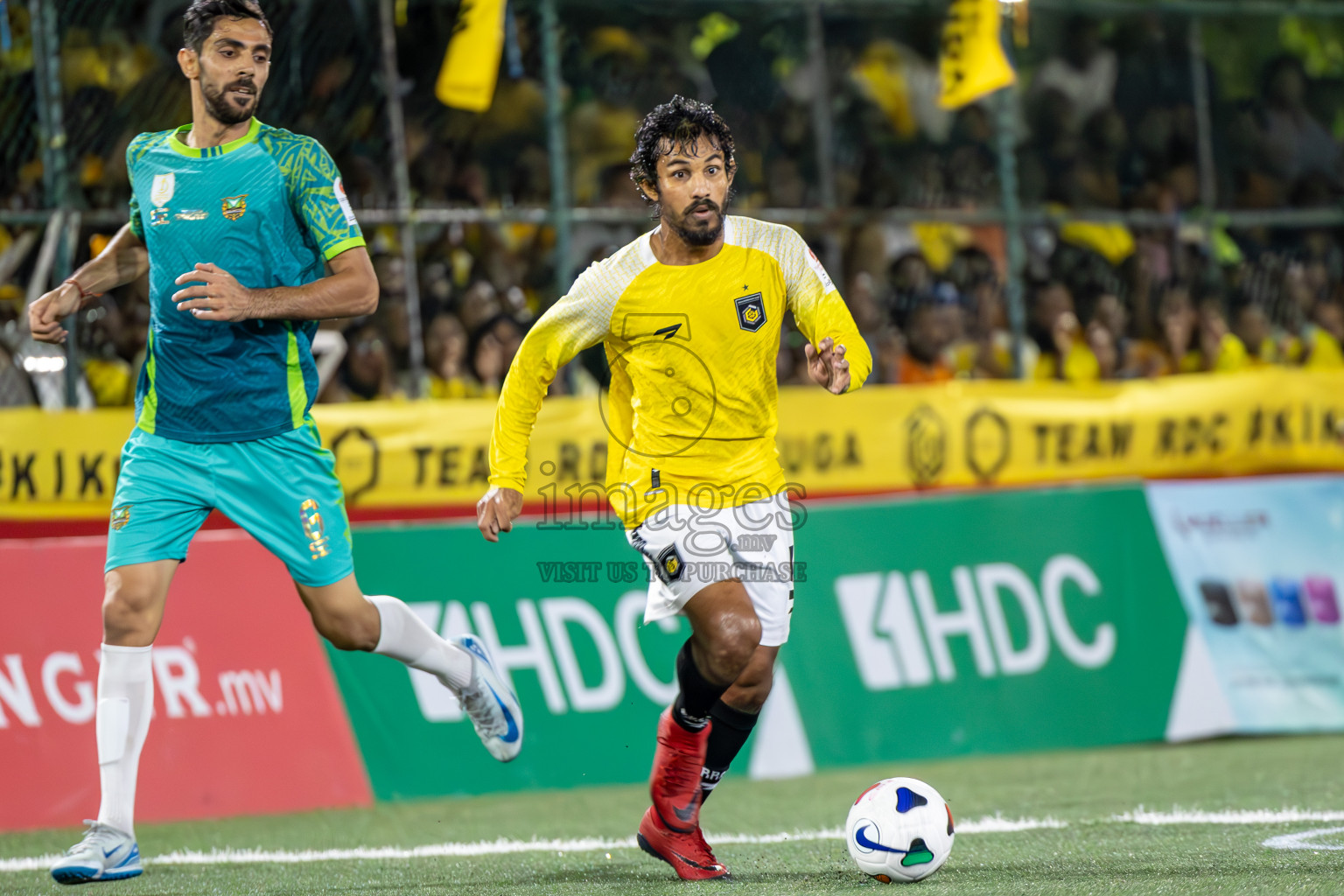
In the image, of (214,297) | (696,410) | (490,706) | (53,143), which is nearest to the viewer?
(214,297)

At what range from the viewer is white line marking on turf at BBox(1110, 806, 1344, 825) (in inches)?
215

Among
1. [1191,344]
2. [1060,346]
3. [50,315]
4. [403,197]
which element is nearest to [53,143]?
[403,197]

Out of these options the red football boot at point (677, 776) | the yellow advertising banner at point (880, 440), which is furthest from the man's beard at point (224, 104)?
the yellow advertising banner at point (880, 440)

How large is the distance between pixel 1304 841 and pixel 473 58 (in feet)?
19.1

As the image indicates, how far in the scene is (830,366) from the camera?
179 inches

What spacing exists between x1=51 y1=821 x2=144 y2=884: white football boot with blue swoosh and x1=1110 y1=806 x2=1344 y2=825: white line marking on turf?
3332mm

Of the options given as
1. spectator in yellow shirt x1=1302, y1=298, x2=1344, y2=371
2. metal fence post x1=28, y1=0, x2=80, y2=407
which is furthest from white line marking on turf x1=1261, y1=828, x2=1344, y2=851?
spectator in yellow shirt x1=1302, y1=298, x2=1344, y2=371

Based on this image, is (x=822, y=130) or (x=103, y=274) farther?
(x=822, y=130)

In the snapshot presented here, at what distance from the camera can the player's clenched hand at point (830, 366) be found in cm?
447

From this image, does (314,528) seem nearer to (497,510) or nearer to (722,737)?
(497,510)

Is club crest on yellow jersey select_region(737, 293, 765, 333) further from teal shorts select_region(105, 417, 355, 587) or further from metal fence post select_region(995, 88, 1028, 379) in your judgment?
metal fence post select_region(995, 88, 1028, 379)

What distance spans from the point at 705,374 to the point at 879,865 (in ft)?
4.94

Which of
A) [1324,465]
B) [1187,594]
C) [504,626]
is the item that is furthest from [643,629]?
[1324,465]

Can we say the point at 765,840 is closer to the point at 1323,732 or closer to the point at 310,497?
the point at 310,497
